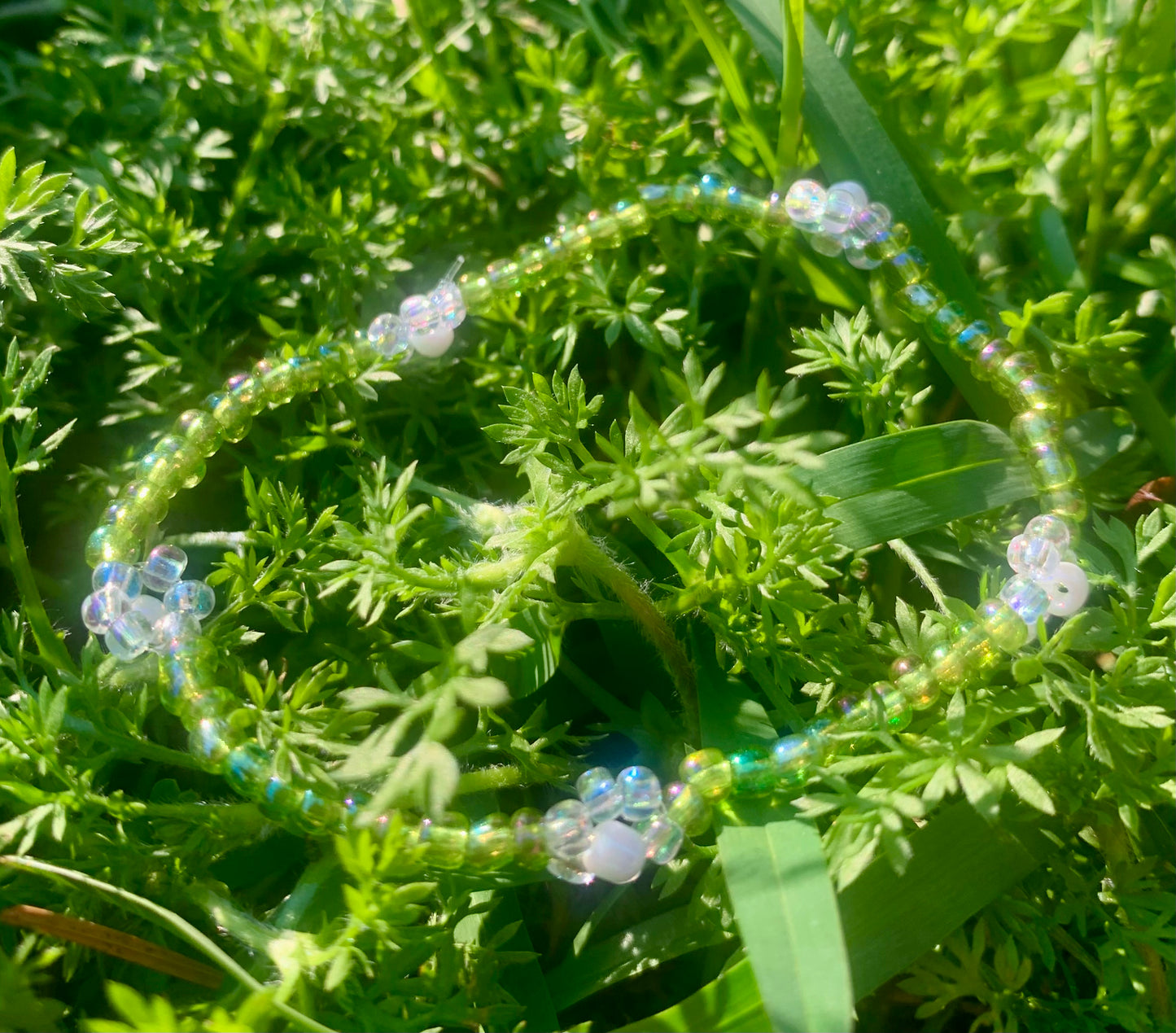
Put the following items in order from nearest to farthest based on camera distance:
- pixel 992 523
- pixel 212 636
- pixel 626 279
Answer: pixel 212 636, pixel 992 523, pixel 626 279

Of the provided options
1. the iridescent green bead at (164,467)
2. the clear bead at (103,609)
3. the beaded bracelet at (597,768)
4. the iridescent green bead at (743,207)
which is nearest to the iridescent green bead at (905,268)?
the beaded bracelet at (597,768)

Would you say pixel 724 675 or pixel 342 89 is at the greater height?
pixel 342 89

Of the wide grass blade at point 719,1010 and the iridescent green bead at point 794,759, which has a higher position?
the iridescent green bead at point 794,759

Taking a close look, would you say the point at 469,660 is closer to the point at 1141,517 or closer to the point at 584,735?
the point at 584,735

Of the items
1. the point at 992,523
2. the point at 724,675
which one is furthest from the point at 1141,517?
the point at 724,675

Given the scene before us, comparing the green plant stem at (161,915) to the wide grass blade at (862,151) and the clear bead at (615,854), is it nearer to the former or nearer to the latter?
the clear bead at (615,854)

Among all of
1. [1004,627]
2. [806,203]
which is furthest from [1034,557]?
[806,203]
